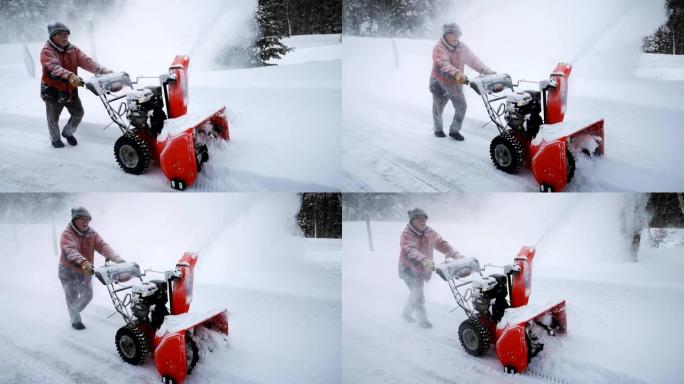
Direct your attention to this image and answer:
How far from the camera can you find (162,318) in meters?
3.96

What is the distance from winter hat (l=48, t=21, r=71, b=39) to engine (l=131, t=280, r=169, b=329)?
148cm

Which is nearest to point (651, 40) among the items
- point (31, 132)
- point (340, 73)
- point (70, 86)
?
point (340, 73)

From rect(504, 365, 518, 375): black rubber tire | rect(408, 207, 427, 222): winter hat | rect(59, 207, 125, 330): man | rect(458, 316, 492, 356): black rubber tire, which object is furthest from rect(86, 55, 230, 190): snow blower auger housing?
rect(504, 365, 518, 375): black rubber tire

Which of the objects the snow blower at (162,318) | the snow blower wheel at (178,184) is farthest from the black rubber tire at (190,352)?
the snow blower wheel at (178,184)

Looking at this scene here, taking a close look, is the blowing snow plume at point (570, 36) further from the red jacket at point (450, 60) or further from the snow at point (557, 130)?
the snow at point (557, 130)

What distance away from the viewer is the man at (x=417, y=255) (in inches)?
163

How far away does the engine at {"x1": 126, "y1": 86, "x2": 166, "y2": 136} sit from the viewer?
3846mm

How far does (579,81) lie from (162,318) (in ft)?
8.67

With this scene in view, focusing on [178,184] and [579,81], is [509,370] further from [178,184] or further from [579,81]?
[178,184]

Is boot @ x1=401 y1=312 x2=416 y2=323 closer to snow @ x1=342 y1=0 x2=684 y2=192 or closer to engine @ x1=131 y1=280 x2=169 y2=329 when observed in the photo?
snow @ x1=342 y1=0 x2=684 y2=192

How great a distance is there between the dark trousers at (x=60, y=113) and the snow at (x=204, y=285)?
38 centimetres

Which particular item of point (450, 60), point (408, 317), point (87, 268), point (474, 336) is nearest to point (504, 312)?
point (474, 336)

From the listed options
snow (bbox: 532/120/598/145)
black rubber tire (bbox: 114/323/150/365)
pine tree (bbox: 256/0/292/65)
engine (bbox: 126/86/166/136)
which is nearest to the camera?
snow (bbox: 532/120/598/145)

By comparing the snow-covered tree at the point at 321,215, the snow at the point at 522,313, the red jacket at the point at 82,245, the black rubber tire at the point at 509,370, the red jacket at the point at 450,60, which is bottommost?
the black rubber tire at the point at 509,370
